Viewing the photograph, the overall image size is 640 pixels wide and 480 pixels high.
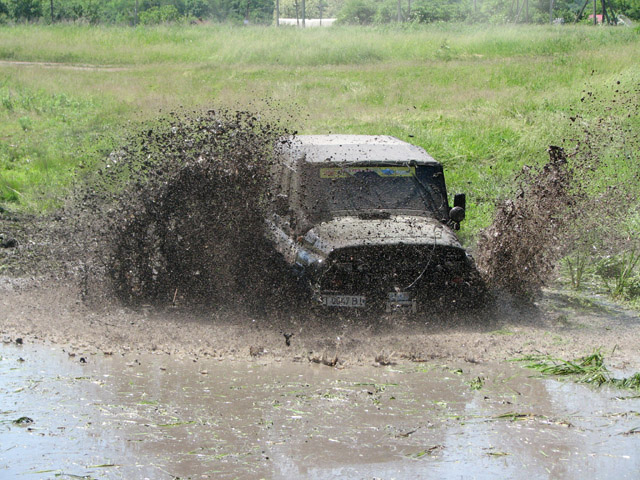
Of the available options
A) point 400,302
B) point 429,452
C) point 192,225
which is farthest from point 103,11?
point 429,452

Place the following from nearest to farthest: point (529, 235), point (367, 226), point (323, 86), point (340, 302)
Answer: point (340, 302), point (367, 226), point (529, 235), point (323, 86)

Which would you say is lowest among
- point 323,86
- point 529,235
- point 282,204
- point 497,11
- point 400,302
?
point 400,302

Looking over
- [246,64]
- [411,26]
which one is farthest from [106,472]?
[411,26]

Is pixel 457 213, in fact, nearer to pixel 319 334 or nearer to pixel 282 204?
pixel 282 204

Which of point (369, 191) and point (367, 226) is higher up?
point (369, 191)

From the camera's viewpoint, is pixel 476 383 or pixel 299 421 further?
pixel 476 383

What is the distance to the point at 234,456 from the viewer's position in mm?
4957

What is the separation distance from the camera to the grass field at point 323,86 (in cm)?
1734

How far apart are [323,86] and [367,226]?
20484 mm

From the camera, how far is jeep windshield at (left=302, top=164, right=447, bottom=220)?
28.1 feet

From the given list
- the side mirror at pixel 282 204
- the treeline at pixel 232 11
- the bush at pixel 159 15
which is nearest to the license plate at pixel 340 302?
the side mirror at pixel 282 204

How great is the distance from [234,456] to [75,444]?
1020mm

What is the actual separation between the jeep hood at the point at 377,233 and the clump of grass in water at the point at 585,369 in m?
1.52

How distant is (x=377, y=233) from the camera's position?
794cm
